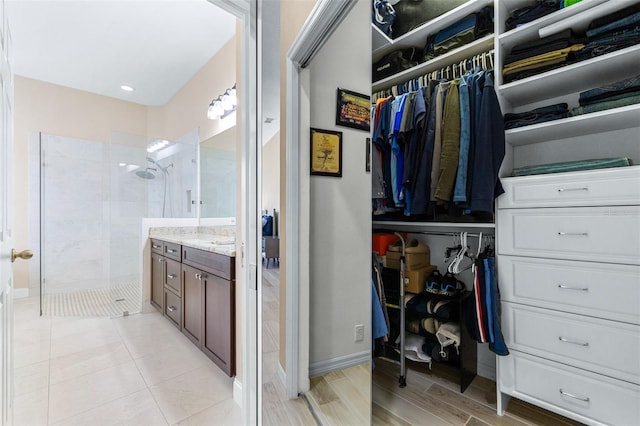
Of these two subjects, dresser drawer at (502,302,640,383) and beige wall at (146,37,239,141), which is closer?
dresser drawer at (502,302,640,383)

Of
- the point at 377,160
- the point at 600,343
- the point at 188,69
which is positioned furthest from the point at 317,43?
the point at 188,69

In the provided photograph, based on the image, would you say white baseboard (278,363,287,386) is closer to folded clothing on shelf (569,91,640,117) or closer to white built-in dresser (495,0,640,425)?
white built-in dresser (495,0,640,425)

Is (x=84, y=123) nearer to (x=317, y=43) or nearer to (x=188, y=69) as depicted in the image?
(x=188, y=69)

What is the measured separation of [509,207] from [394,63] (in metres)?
0.89

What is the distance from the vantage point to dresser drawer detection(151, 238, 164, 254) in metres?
2.76

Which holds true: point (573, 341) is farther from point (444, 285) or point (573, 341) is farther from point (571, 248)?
point (444, 285)

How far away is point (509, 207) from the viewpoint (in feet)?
4.19

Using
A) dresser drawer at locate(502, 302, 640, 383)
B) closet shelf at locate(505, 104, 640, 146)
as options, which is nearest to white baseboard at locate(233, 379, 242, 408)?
dresser drawer at locate(502, 302, 640, 383)

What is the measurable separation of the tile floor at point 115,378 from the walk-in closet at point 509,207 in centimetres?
104

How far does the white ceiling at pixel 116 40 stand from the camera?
2328mm

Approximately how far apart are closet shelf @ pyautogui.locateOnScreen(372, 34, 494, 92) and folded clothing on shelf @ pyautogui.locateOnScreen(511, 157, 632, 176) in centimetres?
71

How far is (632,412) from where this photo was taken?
0.97m

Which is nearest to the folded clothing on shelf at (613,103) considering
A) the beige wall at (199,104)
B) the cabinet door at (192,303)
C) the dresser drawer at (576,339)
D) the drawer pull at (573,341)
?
the dresser drawer at (576,339)

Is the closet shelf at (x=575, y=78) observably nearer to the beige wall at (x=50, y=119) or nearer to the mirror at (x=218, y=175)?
the mirror at (x=218, y=175)
